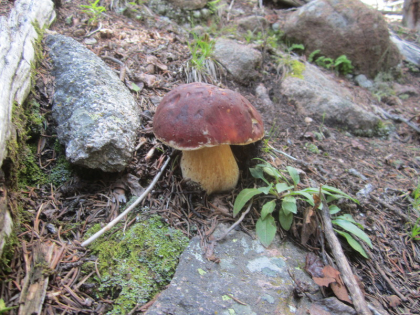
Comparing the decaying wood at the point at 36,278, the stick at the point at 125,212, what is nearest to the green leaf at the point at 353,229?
the stick at the point at 125,212

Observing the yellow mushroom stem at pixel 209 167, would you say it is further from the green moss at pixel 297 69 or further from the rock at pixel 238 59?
the green moss at pixel 297 69

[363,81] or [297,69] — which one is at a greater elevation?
[297,69]

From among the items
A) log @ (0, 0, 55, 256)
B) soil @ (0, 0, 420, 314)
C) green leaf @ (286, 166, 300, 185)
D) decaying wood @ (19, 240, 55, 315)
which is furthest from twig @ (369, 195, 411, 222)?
log @ (0, 0, 55, 256)

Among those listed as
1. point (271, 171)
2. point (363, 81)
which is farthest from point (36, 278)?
point (363, 81)

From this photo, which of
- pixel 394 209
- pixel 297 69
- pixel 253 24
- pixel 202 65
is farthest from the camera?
pixel 253 24

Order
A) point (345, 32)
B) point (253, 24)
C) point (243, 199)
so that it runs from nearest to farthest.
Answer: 1. point (243, 199)
2. point (345, 32)
3. point (253, 24)

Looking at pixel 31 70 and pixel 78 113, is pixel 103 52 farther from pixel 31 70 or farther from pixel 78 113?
pixel 78 113

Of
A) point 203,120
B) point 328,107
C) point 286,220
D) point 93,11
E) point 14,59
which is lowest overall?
point 286,220

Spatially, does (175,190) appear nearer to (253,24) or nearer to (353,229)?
(353,229)
